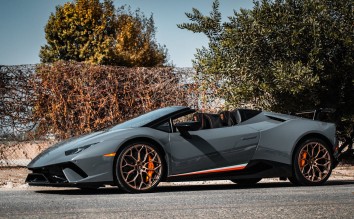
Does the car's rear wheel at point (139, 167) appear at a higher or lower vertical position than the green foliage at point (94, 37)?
lower

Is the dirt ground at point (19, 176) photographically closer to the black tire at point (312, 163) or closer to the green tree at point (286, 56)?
the green tree at point (286, 56)

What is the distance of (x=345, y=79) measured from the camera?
43.1 ft

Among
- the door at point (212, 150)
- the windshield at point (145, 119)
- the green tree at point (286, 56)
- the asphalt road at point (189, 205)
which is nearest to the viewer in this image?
the asphalt road at point (189, 205)

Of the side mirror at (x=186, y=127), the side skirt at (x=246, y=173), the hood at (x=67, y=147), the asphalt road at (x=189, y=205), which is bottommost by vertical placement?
the asphalt road at (x=189, y=205)

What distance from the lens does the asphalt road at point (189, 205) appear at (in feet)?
17.4

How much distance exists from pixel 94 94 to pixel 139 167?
5747 mm

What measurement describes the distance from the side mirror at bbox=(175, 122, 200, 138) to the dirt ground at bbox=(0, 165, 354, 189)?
2.70 metres

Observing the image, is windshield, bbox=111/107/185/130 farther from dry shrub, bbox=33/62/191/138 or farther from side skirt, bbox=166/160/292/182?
dry shrub, bbox=33/62/191/138

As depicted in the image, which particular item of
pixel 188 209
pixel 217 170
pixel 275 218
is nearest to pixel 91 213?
pixel 188 209

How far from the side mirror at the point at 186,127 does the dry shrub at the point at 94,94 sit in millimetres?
5138

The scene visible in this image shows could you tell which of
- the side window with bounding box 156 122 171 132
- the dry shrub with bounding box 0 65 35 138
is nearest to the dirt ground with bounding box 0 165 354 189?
the dry shrub with bounding box 0 65 35 138

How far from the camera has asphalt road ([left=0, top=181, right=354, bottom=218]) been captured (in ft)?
17.4

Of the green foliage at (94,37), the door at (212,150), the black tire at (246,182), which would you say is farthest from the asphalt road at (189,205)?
the green foliage at (94,37)

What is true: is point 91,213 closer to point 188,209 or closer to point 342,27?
point 188,209
